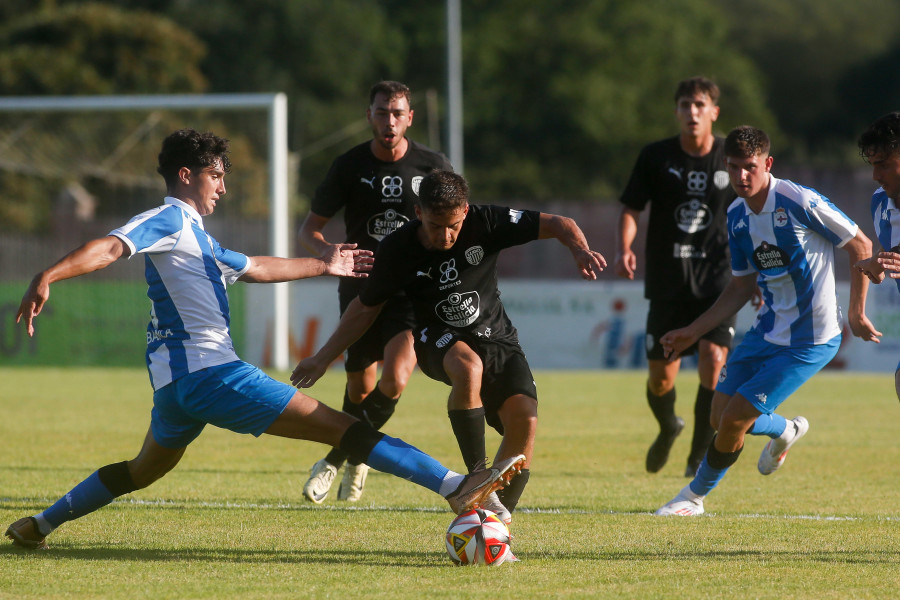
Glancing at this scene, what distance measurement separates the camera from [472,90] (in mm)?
48344

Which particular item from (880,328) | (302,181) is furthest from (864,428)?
(302,181)

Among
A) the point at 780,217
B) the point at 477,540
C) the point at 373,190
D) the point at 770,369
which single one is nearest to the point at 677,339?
the point at 770,369

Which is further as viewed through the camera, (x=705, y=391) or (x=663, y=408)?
(x=663, y=408)

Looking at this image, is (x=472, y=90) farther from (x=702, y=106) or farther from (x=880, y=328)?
(x=702, y=106)

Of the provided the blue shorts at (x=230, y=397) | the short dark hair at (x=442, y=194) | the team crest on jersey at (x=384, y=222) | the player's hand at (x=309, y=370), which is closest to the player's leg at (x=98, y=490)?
the blue shorts at (x=230, y=397)

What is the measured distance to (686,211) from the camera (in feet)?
26.3

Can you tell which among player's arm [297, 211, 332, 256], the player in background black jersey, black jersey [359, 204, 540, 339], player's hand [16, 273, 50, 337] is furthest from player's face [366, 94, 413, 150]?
player's hand [16, 273, 50, 337]

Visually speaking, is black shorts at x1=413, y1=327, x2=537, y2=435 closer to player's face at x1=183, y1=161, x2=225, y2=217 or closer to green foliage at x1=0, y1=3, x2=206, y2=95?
player's face at x1=183, y1=161, x2=225, y2=217

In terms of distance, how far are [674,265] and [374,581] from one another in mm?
3992

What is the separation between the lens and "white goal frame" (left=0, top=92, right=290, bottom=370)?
17.3m

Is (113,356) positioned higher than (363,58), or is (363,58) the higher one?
(363,58)

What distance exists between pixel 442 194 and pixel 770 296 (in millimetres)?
2031

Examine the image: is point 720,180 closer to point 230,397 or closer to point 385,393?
point 385,393

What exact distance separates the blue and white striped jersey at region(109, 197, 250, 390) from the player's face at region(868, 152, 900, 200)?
9.43ft
